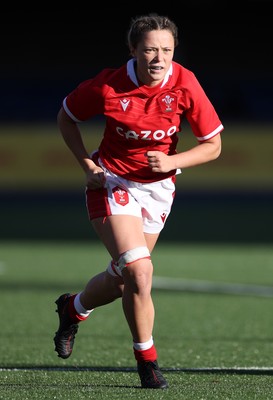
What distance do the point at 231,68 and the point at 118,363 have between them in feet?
77.6

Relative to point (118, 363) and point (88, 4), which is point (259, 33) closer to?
point (88, 4)

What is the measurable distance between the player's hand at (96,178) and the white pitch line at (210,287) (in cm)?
530

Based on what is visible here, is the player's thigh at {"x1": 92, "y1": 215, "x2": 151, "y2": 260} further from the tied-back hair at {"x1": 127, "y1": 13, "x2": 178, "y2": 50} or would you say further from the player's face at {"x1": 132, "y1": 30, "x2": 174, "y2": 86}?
Result: the tied-back hair at {"x1": 127, "y1": 13, "x2": 178, "y2": 50}

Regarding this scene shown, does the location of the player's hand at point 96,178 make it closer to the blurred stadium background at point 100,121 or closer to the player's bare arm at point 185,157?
the player's bare arm at point 185,157

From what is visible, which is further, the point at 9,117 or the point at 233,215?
the point at 9,117

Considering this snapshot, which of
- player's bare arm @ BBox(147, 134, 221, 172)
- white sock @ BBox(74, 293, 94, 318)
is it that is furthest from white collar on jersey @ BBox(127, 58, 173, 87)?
white sock @ BBox(74, 293, 94, 318)

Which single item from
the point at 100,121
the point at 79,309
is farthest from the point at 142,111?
the point at 100,121

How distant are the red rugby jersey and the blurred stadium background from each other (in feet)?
39.8

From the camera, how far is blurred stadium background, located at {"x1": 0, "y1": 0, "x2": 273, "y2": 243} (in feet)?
69.3

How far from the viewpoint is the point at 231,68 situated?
1169 inches

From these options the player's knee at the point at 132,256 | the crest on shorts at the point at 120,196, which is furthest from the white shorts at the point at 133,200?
the player's knee at the point at 132,256

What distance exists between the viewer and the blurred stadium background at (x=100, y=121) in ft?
69.3

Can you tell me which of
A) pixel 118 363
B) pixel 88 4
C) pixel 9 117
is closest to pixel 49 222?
pixel 9 117

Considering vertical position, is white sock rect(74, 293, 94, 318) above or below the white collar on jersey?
below
